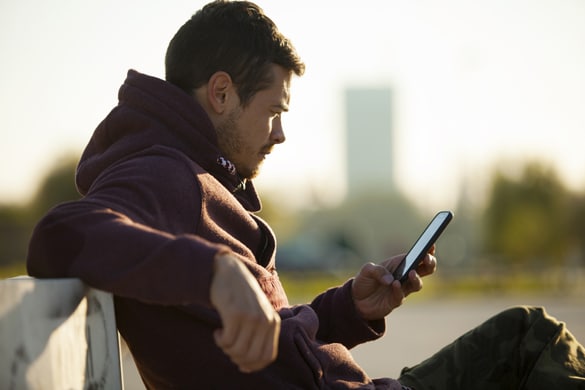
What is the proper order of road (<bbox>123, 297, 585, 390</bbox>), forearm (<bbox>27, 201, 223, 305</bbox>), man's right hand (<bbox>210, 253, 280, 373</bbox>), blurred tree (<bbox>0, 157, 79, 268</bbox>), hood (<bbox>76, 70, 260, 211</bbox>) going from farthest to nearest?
blurred tree (<bbox>0, 157, 79, 268</bbox>), road (<bbox>123, 297, 585, 390</bbox>), hood (<bbox>76, 70, 260, 211</bbox>), forearm (<bbox>27, 201, 223, 305</bbox>), man's right hand (<bbox>210, 253, 280, 373</bbox>)

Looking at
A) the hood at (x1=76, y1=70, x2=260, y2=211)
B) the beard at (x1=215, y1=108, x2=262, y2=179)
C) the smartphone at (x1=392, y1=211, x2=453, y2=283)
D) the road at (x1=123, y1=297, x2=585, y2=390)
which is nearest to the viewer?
the hood at (x1=76, y1=70, x2=260, y2=211)

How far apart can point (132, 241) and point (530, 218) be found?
33.2 meters

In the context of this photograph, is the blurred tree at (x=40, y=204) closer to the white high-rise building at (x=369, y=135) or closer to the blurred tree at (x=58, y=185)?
the blurred tree at (x=58, y=185)

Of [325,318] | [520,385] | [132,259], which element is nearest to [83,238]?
[132,259]

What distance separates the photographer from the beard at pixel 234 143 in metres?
2.90

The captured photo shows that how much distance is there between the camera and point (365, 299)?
3.21m

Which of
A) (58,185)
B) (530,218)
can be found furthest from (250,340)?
(58,185)

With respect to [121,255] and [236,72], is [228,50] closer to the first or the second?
[236,72]

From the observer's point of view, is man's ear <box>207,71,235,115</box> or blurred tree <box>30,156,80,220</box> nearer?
man's ear <box>207,71,235,115</box>

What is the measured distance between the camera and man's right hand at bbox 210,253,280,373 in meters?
1.81

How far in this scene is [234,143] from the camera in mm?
2916

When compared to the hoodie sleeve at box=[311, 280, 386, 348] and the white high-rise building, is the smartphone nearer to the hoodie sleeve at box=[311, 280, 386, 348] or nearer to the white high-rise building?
the hoodie sleeve at box=[311, 280, 386, 348]

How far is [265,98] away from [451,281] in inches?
1117

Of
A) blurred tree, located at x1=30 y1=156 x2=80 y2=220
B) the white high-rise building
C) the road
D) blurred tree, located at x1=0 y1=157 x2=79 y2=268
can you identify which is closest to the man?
the road
